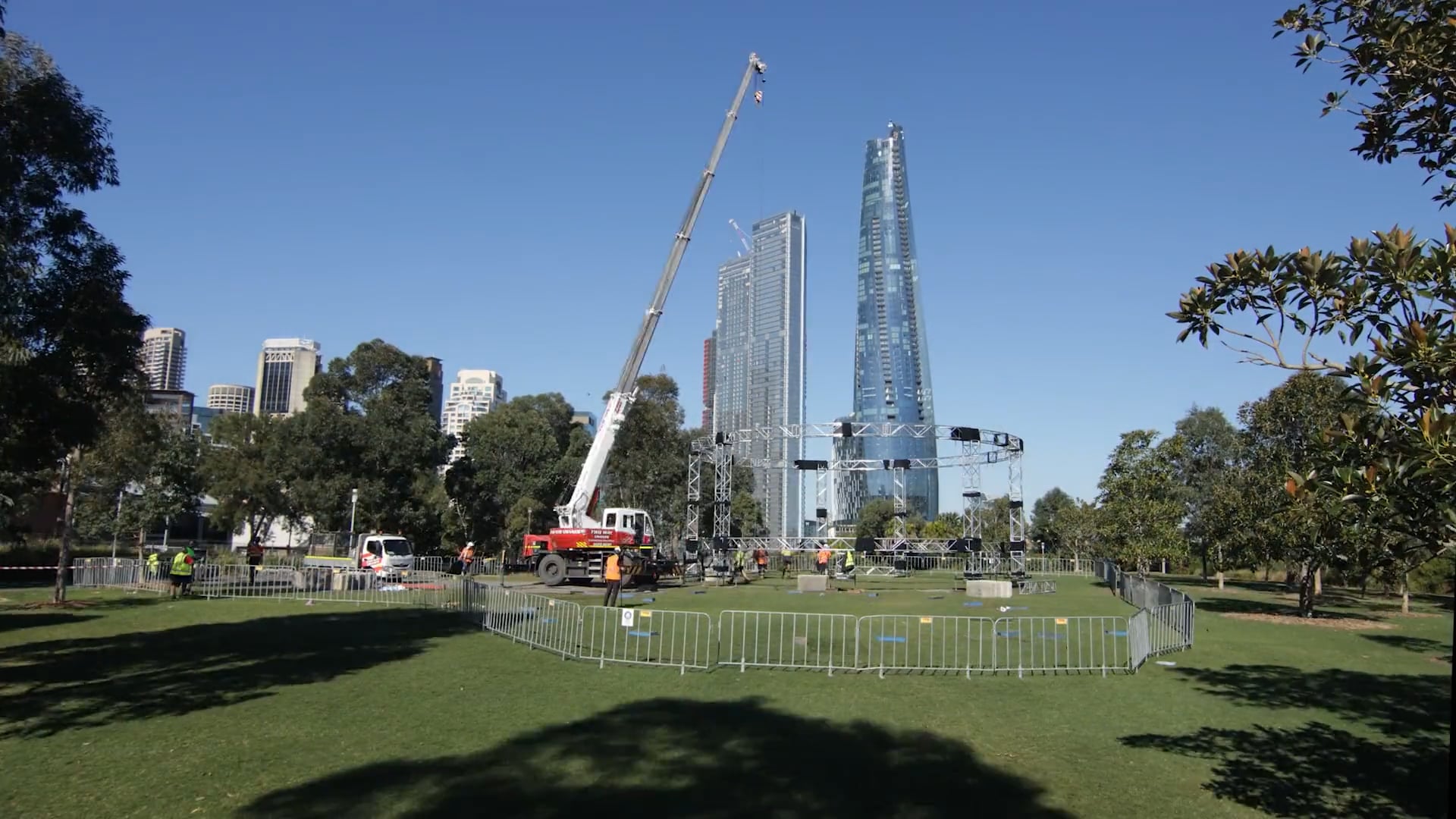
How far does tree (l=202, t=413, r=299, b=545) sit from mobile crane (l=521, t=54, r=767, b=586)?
57.2 feet

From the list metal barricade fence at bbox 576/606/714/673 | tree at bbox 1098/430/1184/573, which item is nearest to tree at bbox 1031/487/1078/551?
tree at bbox 1098/430/1184/573

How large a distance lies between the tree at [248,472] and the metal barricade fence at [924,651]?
117 feet

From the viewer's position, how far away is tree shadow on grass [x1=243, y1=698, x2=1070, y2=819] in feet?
20.2

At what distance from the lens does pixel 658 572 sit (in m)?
32.9

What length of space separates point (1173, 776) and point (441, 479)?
48.9 m

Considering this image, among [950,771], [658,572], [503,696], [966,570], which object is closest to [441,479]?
[658,572]

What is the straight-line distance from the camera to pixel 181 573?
73.4ft

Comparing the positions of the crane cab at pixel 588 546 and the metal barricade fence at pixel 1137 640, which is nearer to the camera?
the metal barricade fence at pixel 1137 640

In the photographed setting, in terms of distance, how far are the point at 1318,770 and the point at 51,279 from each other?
1503 centimetres

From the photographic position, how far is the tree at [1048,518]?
6582 cm

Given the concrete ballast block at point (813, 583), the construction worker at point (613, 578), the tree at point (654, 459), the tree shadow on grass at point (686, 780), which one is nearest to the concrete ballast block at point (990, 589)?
the concrete ballast block at point (813, 583)

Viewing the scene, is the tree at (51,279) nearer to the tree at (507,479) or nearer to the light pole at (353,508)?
the light pole at (353,508)

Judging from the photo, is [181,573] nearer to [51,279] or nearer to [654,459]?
[51,279]

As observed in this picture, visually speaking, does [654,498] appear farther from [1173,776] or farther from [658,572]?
[1173,776]
